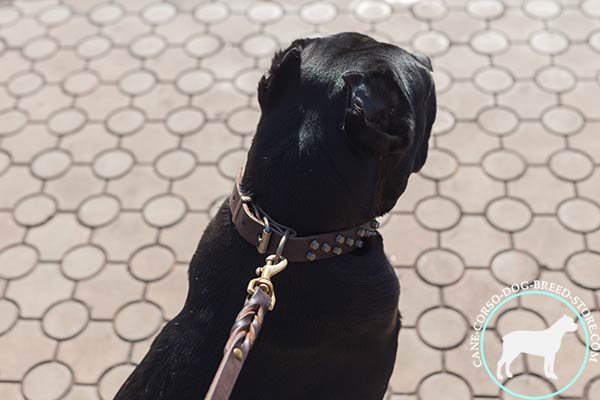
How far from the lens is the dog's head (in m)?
2.46

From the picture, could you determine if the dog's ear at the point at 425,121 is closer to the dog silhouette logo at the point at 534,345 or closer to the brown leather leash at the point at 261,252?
the brown leather leash at the point at 261,252

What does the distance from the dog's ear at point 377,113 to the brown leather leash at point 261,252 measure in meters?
0.33

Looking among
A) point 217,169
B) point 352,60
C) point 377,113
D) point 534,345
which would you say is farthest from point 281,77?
point 217,169

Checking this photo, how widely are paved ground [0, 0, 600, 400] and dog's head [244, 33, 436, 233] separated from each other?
1659 mm

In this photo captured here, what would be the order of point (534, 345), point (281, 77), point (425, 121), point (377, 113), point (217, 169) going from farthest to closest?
point (217, 169) < point (534, 345) < point (425, 121) < point (281, 77) < point (377, 113)

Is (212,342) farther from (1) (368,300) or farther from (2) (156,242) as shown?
(2) (156,242)

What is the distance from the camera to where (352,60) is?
2.62 m

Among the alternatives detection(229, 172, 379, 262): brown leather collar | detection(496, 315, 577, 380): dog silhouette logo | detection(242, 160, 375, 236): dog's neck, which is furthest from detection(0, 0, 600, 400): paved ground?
detection(242, 160, 375, 236): dog's neck

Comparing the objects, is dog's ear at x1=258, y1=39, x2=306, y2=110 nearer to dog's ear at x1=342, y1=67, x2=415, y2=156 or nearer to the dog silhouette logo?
dog's ear at x1=342, y1=67, x2=415, y2=156

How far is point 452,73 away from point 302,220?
3232 millimetres

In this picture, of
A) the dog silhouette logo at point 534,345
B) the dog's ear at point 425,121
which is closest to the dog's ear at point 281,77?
the dog's ear at point 425,121

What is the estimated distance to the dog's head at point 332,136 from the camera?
2.46 m

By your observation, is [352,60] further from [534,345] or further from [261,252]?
[534,345]

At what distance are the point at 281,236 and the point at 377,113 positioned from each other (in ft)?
1.69
